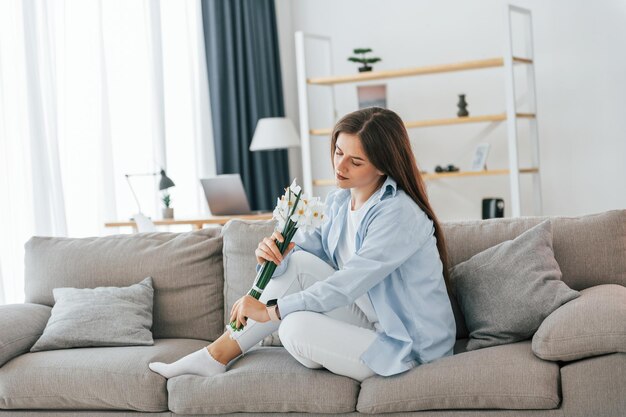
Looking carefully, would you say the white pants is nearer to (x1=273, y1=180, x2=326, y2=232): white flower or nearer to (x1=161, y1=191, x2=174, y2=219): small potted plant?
(x1=273, y1=180, x2=326, y2=232): white flower

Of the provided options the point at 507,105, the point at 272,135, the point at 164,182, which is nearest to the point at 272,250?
the point at 164,182

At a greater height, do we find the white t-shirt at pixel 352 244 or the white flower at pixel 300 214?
the white flower at pixel 300 214

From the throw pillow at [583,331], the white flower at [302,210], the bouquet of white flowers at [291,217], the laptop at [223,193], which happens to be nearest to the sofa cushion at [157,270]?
the bouquet of white flowers at [291,217]

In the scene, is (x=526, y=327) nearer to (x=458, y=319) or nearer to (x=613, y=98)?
(x=458, y=319)

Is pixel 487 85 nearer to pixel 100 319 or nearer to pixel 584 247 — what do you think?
pixel 584 247

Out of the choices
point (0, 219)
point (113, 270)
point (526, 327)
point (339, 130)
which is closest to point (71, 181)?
point (0, 219)

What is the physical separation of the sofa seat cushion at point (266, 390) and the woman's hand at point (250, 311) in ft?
0.53

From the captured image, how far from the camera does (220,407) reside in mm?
2447

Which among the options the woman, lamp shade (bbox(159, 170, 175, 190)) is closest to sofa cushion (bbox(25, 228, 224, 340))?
the woman

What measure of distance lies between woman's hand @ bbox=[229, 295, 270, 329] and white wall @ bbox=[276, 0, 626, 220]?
11.9 ft

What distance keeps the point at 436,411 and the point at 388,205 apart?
592 millimetres

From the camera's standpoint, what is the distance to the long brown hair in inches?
99.4

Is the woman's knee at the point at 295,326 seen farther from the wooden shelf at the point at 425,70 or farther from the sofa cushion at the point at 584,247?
the wooden shelf at the point at 425,70

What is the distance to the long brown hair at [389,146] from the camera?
253 cm
